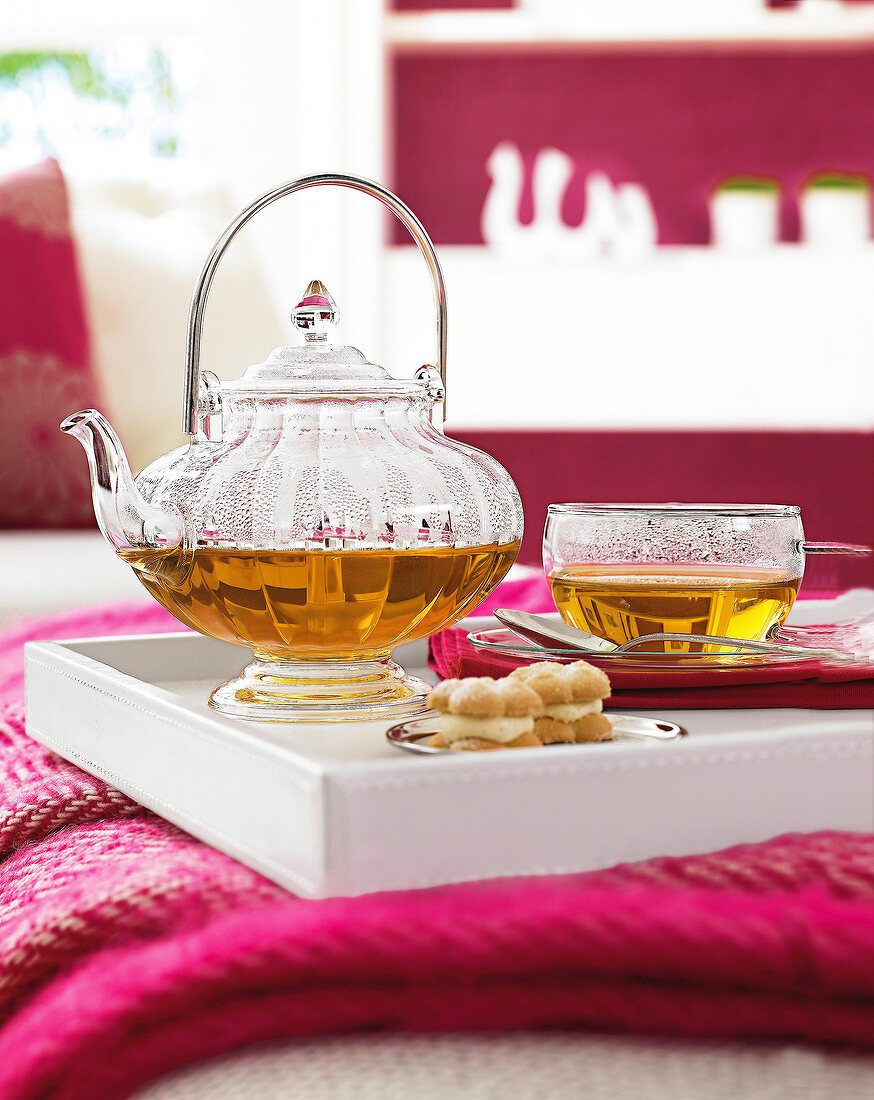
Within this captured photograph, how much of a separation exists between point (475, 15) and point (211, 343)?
3.98 ft

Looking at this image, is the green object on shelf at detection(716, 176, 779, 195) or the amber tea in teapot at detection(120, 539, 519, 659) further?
the green object on shelf at detection(716, 176, 779, 195)

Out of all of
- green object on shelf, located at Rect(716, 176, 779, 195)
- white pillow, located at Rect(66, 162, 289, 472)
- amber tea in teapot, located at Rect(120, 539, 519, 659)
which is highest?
green object on shelf, located at Rect(716, 176, 779, 195)

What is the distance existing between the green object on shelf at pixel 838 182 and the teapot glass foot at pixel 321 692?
255 centimetres

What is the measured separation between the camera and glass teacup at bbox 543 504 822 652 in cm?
80

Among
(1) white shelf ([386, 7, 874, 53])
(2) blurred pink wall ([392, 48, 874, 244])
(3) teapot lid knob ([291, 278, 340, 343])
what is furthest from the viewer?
(2) blurred pink wall ([392, 48, 874, 244])

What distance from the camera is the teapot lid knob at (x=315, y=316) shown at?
790mm

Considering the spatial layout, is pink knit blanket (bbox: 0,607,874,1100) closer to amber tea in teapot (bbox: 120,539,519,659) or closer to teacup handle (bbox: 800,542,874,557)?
amber tea in teapot (bbox: 120,539,519,659)

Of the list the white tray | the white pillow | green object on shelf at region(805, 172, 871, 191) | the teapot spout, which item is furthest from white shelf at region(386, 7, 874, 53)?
the white tray

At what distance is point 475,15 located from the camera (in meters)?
2.96

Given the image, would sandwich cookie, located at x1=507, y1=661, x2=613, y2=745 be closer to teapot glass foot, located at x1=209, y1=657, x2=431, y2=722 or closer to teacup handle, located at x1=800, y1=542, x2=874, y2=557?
teapot glass foot, located at x1=209, y1=657, x2=431, y2=722

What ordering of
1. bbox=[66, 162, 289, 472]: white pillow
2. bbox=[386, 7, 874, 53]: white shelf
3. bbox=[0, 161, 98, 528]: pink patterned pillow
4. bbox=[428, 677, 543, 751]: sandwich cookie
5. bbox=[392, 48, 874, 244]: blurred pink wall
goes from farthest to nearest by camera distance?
bbox=[392, 48, 874, 244]: blurred pink wall, bbox=[386, 7, 874, 53]: white shelf, bbox=[66, 162, 289, 472]: white pillow, bbox=[0, 161, 98, 528]: pink patterned pillow, bbox=[428, 677, 543, 751]: sandwich cookie

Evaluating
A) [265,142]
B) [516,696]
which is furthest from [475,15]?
[516,696]

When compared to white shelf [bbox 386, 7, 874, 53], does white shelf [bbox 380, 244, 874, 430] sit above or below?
below

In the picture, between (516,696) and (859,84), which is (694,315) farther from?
(516,696)
